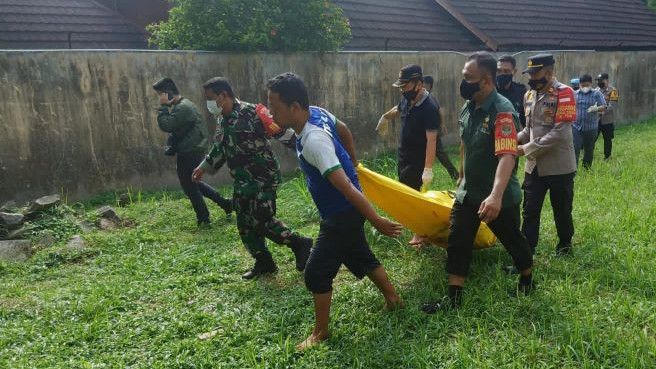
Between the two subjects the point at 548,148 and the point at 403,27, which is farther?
the point at 403,27

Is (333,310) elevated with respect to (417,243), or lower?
lower

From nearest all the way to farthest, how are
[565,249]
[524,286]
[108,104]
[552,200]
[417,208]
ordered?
[524,286], [417,208], [552,200], [565,249], [108,104]

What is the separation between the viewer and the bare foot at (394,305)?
3707mm

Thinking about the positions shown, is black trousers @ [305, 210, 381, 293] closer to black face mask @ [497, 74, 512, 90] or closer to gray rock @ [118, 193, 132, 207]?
black face mask @ [497, 74, 512, 90]

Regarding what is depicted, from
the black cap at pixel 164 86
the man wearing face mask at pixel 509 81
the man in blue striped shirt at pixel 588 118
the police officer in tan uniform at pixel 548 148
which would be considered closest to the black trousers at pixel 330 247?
the police officer in tan uniform at pixel 548 148

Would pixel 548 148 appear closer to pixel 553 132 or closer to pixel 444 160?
pixel 553 132

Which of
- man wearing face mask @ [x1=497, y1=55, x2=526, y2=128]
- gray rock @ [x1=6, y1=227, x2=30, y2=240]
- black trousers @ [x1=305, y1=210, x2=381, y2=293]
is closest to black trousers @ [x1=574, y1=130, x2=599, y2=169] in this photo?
man wearing face mask @ [x1=497, y1=55, x2=526, y2=128]

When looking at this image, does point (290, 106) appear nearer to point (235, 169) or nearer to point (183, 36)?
point (235, 169)

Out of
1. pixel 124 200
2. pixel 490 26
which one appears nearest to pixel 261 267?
pixel 124 200

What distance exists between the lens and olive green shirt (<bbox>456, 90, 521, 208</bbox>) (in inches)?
129

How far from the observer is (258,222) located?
4.43 meters

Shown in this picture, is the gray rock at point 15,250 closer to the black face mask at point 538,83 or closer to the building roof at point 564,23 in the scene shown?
the black face mask at point 538,83

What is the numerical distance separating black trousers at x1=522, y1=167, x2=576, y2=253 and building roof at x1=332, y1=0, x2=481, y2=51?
8430 mm

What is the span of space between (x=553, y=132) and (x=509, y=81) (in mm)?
1554
